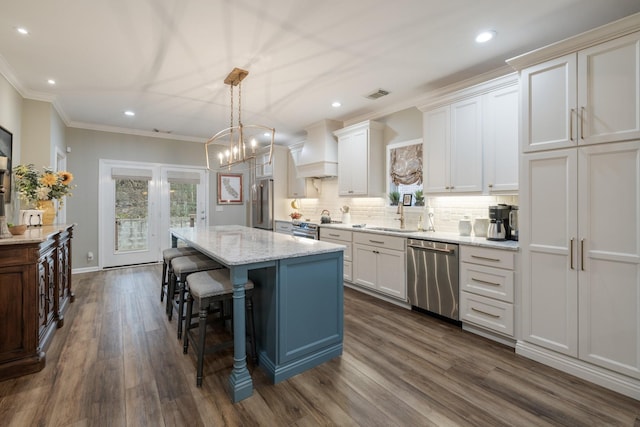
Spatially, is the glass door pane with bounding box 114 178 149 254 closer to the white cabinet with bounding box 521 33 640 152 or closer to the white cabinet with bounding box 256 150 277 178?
the white cabinet with bounding box 256 150 277 178

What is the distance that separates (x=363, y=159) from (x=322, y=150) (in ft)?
3.00

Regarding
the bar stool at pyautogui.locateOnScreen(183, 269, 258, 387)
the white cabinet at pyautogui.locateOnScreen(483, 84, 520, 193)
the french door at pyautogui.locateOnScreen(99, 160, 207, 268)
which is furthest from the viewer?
the french door at pyautogui.locateOnScreen(99, 160, 207, 268)

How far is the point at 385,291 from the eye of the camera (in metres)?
3.68

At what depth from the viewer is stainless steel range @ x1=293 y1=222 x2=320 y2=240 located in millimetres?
4688

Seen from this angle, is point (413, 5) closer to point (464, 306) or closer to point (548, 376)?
point (464, 306)

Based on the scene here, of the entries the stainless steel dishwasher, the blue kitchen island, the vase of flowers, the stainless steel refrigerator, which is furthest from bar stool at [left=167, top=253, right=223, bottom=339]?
the stainless steel refrigerator

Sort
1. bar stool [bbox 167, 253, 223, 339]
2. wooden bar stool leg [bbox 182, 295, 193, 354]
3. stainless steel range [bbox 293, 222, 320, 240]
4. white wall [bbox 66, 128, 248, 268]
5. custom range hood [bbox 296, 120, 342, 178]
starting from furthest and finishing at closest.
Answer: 1. white wall [bbox 66, 128, 248, 268]
2. custom range hood [bbox 296, 120, 342, 178]
3. stainless steel range [bbox 293, 222, 320, 240]
4. bar stool [bbox 167, 253, 223, 339]
5. wooden bar stool leg [bbox 182, 295, 193, 354]

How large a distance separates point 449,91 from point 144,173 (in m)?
5.53

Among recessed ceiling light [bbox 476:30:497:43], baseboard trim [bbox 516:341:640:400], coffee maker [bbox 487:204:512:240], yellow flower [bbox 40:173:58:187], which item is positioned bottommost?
baseboard trim [bbox 516:341:640:400]

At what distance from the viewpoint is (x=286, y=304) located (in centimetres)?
211

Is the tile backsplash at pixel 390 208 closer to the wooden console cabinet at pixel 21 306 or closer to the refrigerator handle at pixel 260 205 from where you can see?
the refrigerator handle at pixel 260 205

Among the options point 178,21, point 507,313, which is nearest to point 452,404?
point 507,313

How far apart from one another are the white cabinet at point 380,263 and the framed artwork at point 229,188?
3.80 m

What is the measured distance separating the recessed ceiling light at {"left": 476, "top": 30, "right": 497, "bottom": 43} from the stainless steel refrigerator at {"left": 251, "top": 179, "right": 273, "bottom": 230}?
14.2 feet
